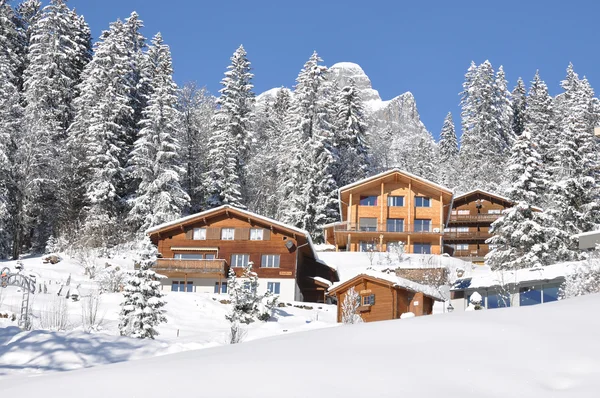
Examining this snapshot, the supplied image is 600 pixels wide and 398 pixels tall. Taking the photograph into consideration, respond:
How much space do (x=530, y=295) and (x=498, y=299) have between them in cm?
155

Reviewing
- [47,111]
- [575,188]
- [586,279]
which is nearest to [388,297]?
[586,279]

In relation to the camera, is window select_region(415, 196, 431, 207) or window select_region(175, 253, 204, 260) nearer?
window select_region(175, 253, 204, 260)

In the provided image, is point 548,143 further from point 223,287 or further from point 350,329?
point 350,329

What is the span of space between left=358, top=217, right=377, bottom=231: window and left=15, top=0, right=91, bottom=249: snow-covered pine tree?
23849 mm

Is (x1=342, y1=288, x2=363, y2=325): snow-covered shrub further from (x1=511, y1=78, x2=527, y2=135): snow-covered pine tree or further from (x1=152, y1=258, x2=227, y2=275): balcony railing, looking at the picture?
(x1=511, y1=78, x2=527, y2=135): snow-covered pine tree

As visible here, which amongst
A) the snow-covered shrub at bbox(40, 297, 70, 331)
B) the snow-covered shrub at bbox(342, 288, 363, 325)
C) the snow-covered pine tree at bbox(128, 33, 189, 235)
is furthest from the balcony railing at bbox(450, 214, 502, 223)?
the snow-covered shrub at bbox(40, 297, 70, 331)

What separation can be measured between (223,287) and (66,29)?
98.9 feet

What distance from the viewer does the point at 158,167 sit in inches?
1884

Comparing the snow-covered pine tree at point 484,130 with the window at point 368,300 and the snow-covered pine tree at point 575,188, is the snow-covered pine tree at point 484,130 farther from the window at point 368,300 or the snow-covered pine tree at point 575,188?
the window at point 368,300

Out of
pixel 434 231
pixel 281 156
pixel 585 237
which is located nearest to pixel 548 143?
pixel 434 231

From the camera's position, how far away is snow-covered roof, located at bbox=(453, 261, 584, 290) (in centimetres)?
2775

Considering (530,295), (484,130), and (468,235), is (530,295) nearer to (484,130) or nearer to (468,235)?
(468,235)

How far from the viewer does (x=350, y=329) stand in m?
6.48

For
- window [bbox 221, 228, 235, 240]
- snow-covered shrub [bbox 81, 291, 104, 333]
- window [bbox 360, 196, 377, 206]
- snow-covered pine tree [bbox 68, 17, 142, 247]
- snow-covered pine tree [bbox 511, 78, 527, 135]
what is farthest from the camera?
snow-covered pine tree [bbox 511, 78, 527, 135]
